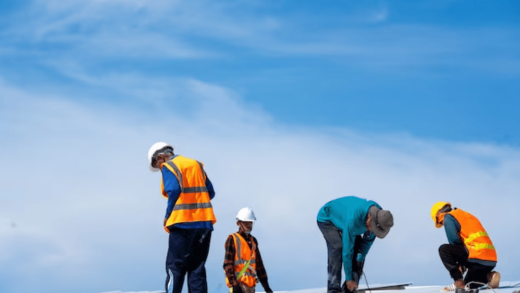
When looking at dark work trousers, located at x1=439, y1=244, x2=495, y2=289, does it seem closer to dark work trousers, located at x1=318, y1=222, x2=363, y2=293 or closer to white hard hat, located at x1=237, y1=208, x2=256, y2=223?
dark work trousers, located at x1=318, y1=222, x2=363, y2=293

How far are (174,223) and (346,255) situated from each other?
7.45ft

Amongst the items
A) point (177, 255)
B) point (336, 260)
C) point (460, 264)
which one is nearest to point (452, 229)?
point (460, 264)

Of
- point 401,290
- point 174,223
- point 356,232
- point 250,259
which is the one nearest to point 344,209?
point 356,232

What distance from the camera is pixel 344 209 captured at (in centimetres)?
804

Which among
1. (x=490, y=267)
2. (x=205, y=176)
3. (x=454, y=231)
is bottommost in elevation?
(x=490, y=267)

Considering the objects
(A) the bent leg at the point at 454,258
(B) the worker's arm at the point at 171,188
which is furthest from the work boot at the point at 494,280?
(B) the worker's arm at the point at 171,188

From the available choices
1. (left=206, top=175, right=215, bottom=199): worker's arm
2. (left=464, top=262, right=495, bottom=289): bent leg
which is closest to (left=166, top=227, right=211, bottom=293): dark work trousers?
(left=206, top=175, right=215, bottom=199): worker's arm

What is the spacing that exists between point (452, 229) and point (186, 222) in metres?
4.28

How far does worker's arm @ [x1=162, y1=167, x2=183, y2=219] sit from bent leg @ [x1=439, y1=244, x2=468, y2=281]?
4468 mm

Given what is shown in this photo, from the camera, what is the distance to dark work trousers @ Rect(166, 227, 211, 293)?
23.0 feet

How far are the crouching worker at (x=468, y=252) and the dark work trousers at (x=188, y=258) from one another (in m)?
3.97

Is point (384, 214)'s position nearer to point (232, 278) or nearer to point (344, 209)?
point (344, 209)

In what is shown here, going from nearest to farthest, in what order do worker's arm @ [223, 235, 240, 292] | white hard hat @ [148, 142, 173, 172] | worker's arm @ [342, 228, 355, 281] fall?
1. white hard hat @ [148, 142, 173, 172]
2. worker's arm @ [342, 228, 355, 281]
3. worker's arm @ [223, 235, 240, 292]

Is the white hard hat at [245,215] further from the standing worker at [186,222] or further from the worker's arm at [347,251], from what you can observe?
the standing worker at [186,222]
